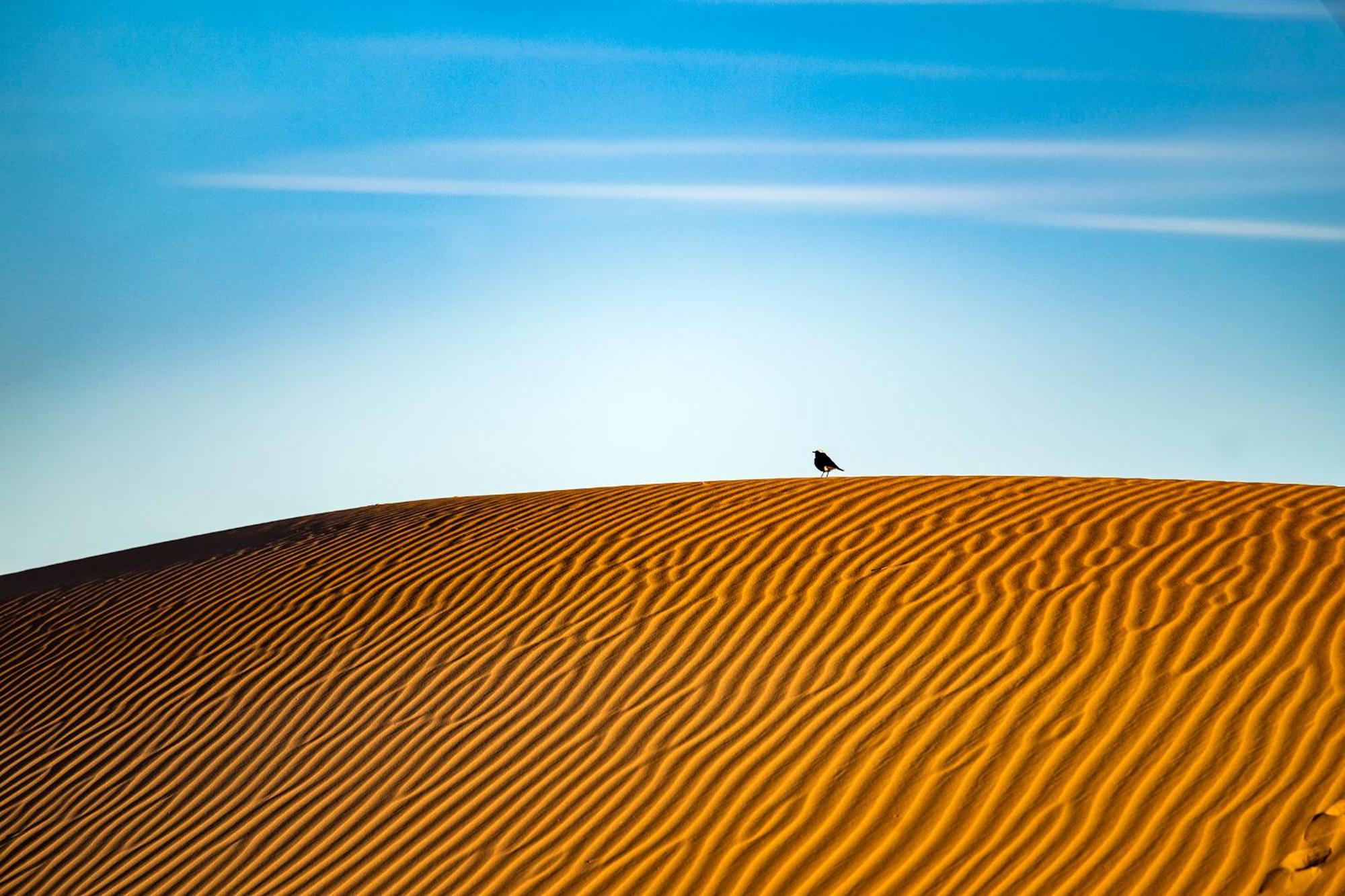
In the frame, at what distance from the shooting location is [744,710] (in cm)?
614

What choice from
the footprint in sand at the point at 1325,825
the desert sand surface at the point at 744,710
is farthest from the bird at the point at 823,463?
the footprint in sand at the point at 1325,825

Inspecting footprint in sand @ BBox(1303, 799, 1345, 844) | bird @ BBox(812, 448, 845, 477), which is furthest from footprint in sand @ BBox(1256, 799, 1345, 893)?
bird @ BBox(812, 448, 845, 477)

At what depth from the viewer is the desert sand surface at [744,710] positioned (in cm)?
Result: 474

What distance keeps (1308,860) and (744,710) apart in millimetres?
2922

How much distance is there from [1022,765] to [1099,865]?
2.75 feet

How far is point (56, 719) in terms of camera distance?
8.14 m

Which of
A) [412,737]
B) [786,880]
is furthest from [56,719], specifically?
[786,880]

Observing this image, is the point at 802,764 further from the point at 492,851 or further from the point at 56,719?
the point at 56,719

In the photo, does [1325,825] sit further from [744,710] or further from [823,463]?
[823,463]

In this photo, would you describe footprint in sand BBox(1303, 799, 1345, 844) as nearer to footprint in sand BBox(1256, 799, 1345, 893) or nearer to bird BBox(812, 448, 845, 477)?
footprint in sand BBox(1256, 799, 1345, 893)

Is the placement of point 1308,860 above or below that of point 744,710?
below

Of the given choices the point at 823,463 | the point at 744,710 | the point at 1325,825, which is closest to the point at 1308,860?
the point at 1325,825

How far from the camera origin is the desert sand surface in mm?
4738

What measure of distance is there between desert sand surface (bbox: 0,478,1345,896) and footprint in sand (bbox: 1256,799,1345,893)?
1 cm
